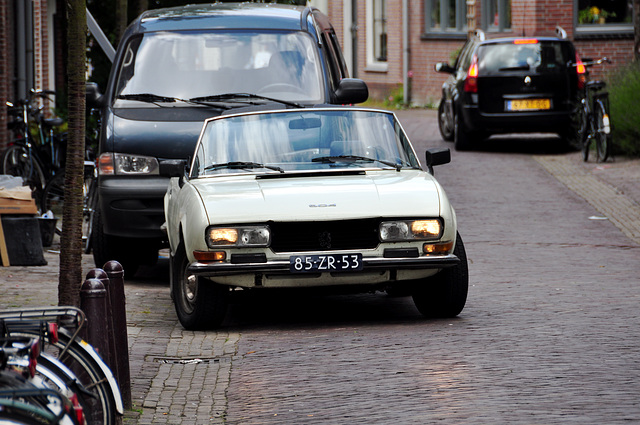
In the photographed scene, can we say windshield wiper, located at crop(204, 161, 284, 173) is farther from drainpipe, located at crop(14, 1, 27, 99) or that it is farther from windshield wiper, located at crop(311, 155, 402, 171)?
drainpipe, located at crop(14, 1, 27, 99)

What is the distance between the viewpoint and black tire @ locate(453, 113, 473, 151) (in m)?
21.6

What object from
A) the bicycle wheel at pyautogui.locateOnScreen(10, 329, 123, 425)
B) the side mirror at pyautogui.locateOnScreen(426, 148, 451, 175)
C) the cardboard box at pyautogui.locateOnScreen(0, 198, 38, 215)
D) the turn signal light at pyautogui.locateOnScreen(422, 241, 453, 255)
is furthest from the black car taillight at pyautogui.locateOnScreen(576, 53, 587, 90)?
the bicycle wheel at pyautogui.locateOnScreen(10, 329, 123, 425)

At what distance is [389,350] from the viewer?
24.9 ft

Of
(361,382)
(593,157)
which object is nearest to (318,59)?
(361,382)

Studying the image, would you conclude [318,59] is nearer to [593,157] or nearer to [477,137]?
[593,157]

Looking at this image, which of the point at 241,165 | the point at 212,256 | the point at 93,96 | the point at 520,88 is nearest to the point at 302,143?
the point at 241,165

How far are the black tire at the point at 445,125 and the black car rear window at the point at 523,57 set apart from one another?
5.60 ft

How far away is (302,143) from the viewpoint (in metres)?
9.23

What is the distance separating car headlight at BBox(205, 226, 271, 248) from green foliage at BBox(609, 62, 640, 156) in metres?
12.4

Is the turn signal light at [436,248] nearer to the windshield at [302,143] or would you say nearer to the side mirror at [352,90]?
the windshield at [302,143]

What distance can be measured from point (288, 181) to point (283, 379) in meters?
2.03

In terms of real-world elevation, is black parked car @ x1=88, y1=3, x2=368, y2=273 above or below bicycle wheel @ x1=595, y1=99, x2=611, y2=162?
above

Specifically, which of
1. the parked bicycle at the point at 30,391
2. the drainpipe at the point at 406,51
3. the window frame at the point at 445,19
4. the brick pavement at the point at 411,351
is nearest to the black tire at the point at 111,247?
the brick pavement at the point at 411,351

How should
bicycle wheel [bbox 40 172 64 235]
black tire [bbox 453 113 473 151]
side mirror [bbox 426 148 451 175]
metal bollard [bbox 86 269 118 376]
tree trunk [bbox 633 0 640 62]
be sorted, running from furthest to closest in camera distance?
tree trunk [bbox 633 0 640 62] < black tire [bbox 453 113 473 151] < bicycle wheel [bbox 40 172 64 235] < side mirror [bbox 426 148 451 175] < metal bollard [bbox 86 269 118 376]
